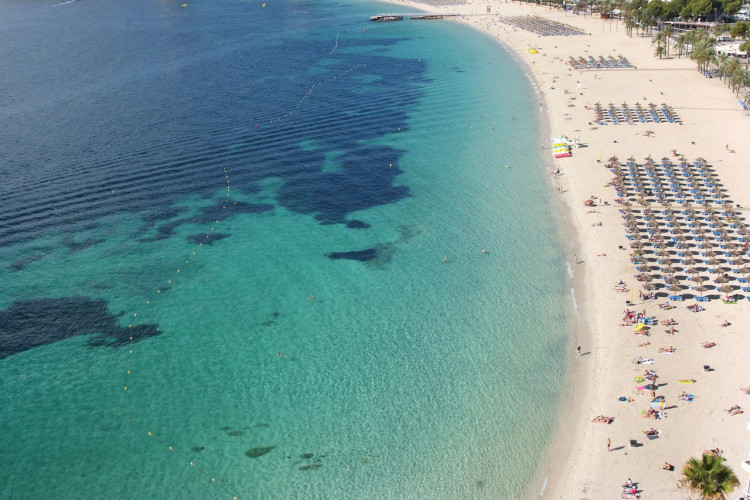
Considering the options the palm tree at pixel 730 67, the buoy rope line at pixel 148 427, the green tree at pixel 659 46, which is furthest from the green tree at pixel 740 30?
the buoy rope line at pixel 148 427

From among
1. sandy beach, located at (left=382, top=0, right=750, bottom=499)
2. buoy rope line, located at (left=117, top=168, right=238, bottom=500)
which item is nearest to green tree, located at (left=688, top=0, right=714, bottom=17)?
sandy beach, located at (left=382, top=0, right=750, bottom=499)

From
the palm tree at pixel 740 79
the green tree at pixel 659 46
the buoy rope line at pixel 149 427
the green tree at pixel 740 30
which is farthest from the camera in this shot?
the green tree at pixel 659 46

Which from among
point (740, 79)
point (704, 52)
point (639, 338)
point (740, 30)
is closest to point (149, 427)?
point (639, 338)

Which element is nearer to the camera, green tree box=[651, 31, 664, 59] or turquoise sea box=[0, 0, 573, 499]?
turquoise sea box=[0, 0, 573, 499]

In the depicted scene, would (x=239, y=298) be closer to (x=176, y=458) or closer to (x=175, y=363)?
(x=175, y=363)

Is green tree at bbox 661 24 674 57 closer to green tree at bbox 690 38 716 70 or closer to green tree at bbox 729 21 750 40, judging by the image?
green tree at bbox 729 21 750 40

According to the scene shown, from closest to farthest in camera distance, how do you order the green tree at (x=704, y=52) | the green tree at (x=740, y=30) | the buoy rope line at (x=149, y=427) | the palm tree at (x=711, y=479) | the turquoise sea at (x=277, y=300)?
the palm tree at (x=711, y=479), the buoy rope line at (x=149, y=427), the turquoise sea at (x=277, y=300), the green tree at (x=704, y=52), the green tree at (x=740, y=30)

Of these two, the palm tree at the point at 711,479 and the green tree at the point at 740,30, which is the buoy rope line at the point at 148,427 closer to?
the palm tree at the point at 711,479
